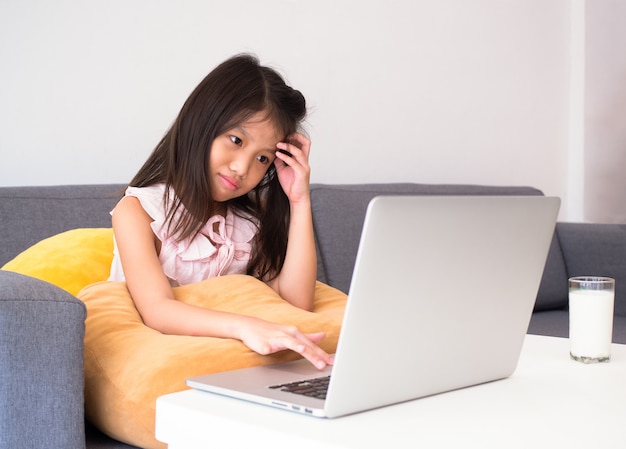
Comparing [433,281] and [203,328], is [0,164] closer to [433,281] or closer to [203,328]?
[203,328]

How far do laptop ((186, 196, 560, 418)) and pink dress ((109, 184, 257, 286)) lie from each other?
592 millimetres

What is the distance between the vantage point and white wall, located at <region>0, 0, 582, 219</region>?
6.92 ft

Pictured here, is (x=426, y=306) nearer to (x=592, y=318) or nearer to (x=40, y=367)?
(x=592, y=318)

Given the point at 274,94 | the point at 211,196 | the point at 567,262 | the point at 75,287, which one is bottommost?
the point at 567,262

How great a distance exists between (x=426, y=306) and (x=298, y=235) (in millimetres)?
833

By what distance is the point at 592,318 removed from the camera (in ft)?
3.63

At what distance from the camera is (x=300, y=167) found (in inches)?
63.4

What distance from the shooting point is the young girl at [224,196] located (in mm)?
1506

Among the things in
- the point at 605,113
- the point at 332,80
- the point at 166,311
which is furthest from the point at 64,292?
the point at 605,113

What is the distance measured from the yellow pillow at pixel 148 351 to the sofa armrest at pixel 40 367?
56 mm

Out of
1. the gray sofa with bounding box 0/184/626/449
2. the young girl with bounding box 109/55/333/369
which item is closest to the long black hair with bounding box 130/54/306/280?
the young girl with bounding box 109/55/333/369

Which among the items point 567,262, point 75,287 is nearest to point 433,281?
point 75,287

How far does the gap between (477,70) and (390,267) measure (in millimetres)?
2496

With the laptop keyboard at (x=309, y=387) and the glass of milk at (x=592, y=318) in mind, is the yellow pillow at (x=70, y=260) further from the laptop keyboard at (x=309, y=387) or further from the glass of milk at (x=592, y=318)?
the glass of milk at (x=592, y=318)
